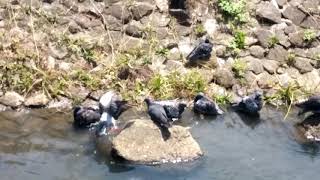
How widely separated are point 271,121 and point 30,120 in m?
4.33

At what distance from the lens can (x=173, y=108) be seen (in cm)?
1153

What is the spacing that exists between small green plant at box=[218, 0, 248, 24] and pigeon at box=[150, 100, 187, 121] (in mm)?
3239

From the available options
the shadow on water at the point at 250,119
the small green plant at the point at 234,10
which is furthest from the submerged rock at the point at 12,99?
A: the small green plant at the point at 234,10

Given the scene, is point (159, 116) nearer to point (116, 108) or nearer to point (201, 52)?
point (116, 108)

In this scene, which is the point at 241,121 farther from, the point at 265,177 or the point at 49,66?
the point at 49,66

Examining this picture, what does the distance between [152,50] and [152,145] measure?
136 inches

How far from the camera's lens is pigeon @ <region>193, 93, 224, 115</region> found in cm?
1193

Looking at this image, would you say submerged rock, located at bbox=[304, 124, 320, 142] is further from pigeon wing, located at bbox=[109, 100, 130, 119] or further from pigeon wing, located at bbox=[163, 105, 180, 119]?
pigeon wing, located at bbox=[109, 100, 130, 119]

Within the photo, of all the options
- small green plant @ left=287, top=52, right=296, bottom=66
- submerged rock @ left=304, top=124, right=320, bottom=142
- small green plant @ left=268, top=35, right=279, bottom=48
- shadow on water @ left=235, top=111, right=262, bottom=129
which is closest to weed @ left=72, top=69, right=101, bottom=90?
shadow on water @ left=235, top=111, right=262, bottom=129


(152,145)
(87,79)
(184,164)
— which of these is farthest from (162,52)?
(184,164)

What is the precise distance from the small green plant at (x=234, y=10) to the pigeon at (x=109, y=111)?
13.4 ft

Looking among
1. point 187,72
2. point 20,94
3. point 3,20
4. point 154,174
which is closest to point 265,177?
point 154,174

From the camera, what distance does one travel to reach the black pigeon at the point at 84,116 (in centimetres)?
1110

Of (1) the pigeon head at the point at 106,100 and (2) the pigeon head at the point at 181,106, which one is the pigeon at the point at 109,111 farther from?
(2) the pigeon head at the point at 181,106
